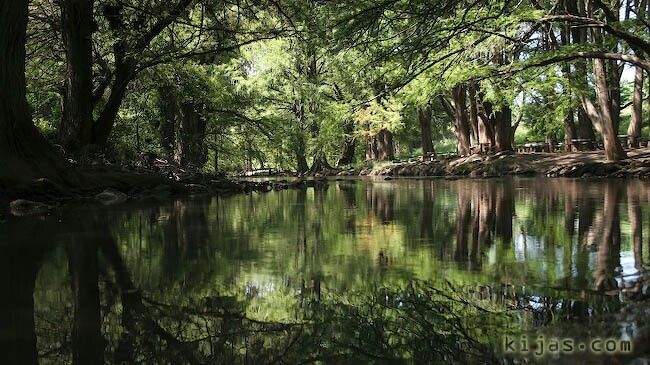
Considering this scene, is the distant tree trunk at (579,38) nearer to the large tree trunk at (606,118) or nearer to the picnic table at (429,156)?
the large tree trunk at (606,118)

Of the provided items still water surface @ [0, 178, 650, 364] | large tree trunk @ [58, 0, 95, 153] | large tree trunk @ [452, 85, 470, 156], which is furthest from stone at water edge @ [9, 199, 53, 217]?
large tree trunk @ [452, 85, 470, 156]

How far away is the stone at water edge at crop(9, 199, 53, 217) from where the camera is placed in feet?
27.4

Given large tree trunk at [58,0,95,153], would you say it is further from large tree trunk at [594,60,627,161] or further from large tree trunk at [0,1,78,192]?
large tree trunk at [594,60,627,161]

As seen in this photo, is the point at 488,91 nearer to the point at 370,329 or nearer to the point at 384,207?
the point at 384,207

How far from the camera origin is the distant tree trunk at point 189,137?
64.0 feet

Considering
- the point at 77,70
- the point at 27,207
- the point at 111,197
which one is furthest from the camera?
the point at 77,70

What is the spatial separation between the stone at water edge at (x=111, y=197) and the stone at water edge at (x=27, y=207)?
1.64 m

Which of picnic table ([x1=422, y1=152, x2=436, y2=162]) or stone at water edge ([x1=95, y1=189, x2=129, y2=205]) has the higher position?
picnic table ([x1=422, y1=152, x2=436, y2=162])

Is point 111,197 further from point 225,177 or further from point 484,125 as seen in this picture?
point 484,125

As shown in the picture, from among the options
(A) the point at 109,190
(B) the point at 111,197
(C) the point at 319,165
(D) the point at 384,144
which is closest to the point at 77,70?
(A) the point at 109,190

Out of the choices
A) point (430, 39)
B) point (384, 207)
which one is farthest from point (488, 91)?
point (384, 207)

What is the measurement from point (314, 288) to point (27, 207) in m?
6.93

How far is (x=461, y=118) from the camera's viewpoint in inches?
1247

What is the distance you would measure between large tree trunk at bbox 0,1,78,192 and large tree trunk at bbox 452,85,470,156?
75.9ft
